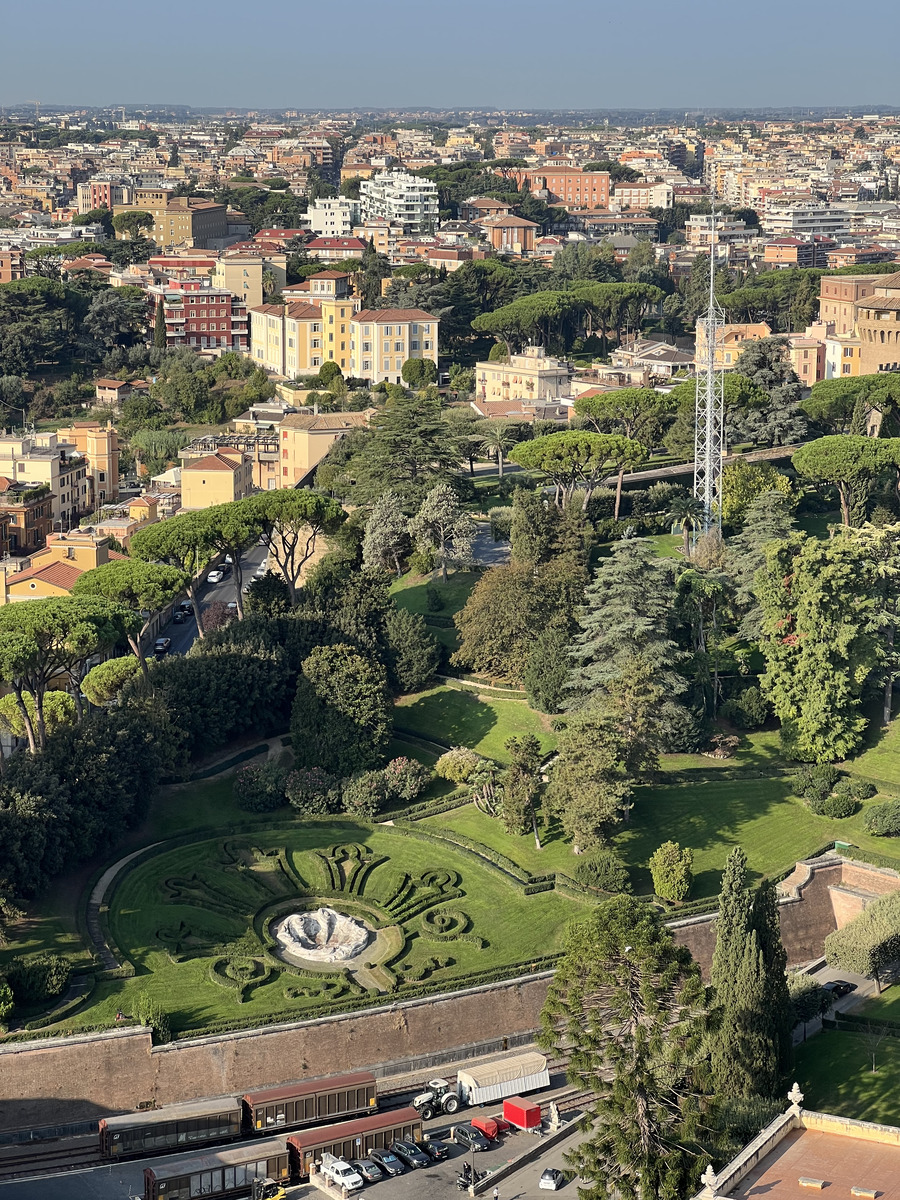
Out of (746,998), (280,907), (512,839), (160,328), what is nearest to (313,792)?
(280,907)

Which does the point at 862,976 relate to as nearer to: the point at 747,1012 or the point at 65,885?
the point at 747,1012

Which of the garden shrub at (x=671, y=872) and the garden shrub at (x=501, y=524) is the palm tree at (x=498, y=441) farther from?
the garden shrub at (x=671, y=872)

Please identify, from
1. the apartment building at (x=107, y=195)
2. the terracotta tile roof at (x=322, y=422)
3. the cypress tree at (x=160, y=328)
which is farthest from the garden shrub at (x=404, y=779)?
the apartment building at (x=107, y=195)

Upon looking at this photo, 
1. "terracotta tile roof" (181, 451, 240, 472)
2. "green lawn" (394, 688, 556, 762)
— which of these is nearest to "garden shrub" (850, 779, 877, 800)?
"green lawn" (394, 688, 556, 762)

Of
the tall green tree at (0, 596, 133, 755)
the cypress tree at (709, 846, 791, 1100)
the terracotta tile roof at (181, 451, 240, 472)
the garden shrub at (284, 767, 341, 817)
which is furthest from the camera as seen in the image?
the terracotta tile roof at (181, 451, 240, 472)

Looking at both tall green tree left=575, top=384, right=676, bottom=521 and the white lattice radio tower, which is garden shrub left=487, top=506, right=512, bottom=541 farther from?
tall green tree left=575, top=384, right=676, bottom=521

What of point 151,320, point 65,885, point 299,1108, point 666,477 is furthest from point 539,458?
point 151,320
